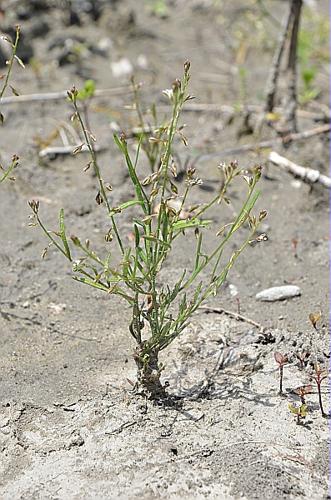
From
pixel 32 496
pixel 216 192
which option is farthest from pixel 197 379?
pixel 216 192

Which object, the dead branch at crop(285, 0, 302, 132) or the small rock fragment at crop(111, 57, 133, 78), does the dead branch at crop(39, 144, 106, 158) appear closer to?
the small rock fragment at crop(111, 57, 133, 78)

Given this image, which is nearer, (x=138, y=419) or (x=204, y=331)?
(x=138, y=419)

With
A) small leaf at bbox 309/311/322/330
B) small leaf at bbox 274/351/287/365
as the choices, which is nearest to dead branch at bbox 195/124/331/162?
small leaf at bbox 309/311/322/330

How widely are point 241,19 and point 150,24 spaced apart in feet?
2.36

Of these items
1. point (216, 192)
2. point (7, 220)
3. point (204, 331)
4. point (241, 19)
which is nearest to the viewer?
point (204, 331)

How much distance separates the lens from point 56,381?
2545 mm

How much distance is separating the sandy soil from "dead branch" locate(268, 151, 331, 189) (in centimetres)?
6

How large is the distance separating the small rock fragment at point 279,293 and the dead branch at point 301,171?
0.78 meters

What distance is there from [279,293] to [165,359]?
64 centimetres

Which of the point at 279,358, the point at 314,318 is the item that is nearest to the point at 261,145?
the point at 314,318

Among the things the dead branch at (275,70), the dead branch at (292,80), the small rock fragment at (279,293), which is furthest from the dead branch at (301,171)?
the small rock fragment at (279,293)

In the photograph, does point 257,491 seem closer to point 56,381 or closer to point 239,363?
point 239,363

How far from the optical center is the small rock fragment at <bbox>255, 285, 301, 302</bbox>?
2.98 meters

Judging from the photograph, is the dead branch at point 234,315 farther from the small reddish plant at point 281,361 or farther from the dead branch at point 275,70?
the dead branch at point 275,70
